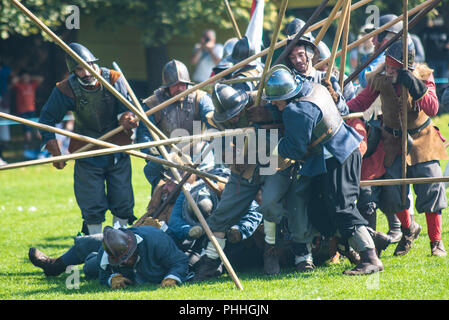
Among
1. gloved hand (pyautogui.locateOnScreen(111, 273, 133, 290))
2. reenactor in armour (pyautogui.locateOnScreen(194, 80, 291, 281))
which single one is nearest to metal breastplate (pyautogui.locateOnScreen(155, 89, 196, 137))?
reenactor in armour (pyautogui.locateOnScreen(194, 80, 291, 281))

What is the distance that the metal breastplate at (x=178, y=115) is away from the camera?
7668 millimetres

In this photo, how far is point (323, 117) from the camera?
18.5ft

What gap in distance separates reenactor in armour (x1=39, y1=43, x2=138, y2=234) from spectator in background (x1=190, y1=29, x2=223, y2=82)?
239 inches

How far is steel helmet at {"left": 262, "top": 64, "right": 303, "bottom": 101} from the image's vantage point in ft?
18.5

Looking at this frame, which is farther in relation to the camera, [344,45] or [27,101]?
[27,101]

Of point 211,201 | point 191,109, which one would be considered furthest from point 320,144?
point 191,109

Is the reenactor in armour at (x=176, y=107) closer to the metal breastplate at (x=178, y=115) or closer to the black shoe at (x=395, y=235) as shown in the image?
the metal breastplate at (x=178, y=115)

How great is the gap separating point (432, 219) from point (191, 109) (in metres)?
2.64

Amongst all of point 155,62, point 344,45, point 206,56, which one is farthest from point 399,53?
point 155,62

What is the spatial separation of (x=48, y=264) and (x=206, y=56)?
24.5 ft

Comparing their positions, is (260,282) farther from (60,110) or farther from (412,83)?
(60,110)

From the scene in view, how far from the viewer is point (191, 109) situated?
770 centimetres

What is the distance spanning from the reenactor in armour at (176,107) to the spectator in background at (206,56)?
5.69m

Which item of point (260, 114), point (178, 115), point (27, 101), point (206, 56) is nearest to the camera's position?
point (260, 114)
